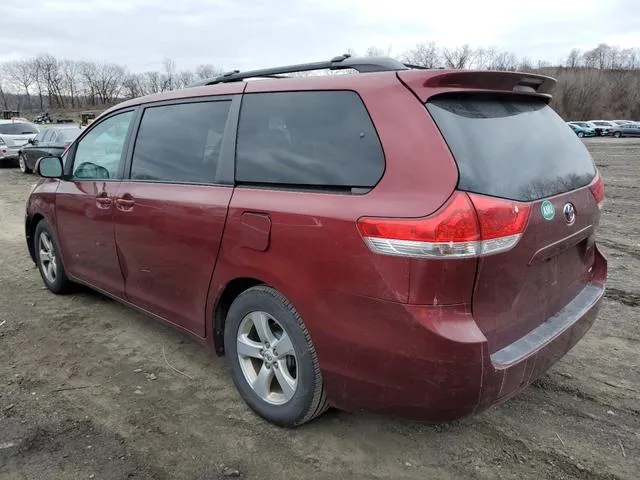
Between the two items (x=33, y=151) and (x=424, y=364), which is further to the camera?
(x=33, y=151)

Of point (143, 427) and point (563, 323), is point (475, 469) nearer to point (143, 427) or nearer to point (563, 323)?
point (563, 323)

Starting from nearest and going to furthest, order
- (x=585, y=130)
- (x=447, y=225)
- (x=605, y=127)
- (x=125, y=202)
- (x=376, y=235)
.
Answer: (x=447, y=225) → (x=376, y=235) → (x=125, y=202) → (x=585, y=130) → (x=605, y=127)

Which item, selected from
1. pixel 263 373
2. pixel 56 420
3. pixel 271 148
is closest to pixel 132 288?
pixel 56 420

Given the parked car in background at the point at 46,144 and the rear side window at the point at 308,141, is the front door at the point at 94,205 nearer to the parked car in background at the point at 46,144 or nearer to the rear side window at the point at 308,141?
the rear side window at the point at 308,141

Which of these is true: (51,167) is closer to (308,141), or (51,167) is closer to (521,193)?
(308,141)

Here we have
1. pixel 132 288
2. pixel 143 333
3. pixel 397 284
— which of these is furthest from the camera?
pixel 143 333

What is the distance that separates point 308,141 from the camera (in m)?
2.54

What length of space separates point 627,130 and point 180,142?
185ft

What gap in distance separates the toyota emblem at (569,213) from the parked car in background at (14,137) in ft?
63.7

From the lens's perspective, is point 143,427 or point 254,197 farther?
point 143,427

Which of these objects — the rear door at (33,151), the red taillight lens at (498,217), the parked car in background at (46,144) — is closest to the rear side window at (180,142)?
the red taillight lens at (498,217)

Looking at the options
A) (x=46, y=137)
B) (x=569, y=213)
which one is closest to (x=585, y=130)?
(x=46, y=137)

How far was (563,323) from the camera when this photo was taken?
8.59 feet

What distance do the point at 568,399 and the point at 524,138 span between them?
1.57m
